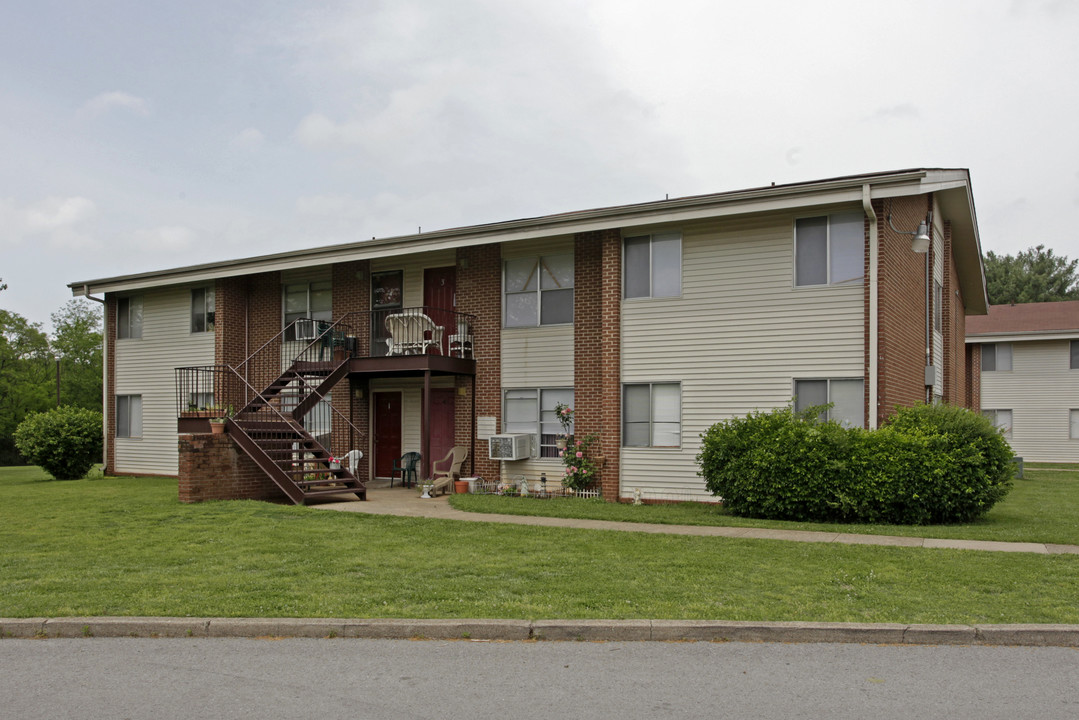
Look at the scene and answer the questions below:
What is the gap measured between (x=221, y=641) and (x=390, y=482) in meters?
13.1

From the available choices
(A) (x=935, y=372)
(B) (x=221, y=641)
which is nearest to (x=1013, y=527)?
(A) (x=935, y=372)

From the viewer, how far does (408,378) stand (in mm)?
19766

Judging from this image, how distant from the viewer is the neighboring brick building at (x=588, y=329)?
1481 centimetres

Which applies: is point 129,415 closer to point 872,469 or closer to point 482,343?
point 482,343

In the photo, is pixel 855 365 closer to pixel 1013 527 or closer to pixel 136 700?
pixel 1013 527

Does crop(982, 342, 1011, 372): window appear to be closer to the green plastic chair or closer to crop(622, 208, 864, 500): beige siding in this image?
crop(622, 208, 864, 500): beige siding

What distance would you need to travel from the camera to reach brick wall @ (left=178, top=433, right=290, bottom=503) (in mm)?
15219

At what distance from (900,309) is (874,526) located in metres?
5.25

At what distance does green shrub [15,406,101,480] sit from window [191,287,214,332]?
4.30 m

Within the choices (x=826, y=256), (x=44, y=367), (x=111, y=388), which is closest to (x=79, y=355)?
(x=44, y=367)

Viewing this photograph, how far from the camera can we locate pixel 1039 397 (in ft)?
105

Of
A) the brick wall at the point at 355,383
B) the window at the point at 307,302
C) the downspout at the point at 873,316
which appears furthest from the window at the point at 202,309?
the downspout at the point at 873,316

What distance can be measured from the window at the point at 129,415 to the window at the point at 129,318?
171 centimetres

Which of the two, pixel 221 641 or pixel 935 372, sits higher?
pixel 935 372
